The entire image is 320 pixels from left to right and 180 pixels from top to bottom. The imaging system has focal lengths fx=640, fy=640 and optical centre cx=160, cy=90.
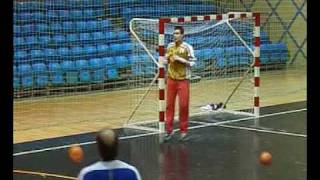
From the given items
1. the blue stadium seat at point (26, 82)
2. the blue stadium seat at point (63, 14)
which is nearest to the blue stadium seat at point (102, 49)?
the blue stadium seat at point (63, 14)

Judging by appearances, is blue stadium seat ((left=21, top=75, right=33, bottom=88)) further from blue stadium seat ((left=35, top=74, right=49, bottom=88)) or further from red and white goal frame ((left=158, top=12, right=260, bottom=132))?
red and white goal frame ((left=158, top=12, right=260, bottom=132))

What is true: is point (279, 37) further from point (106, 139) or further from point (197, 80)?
point (106, 139)

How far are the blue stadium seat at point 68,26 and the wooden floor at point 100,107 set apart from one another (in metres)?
2.07

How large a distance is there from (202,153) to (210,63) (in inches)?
267

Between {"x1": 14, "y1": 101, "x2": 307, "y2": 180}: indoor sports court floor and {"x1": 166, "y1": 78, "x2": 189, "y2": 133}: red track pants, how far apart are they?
40 centimetres

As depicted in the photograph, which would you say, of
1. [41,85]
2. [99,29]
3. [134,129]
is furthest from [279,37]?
[134,129]

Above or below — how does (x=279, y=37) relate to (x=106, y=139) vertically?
above

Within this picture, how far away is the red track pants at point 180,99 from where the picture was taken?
1141 centimetres

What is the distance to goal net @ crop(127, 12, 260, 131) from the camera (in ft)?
47.1

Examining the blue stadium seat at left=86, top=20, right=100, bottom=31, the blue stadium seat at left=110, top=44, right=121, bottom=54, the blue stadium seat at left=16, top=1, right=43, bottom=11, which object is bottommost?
the blue stadium seat at left=110, top=44, right=121, bottom=54

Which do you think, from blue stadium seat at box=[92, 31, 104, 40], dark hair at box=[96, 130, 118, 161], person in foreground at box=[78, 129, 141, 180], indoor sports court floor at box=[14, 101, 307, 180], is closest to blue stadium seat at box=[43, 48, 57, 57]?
blue stadium seat at box=[92, 31, 104, 40]

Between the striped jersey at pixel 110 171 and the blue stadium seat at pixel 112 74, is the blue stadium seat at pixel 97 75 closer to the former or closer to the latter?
the blue stadium seat at pixel 112 74

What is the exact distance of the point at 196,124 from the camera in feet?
45.3
